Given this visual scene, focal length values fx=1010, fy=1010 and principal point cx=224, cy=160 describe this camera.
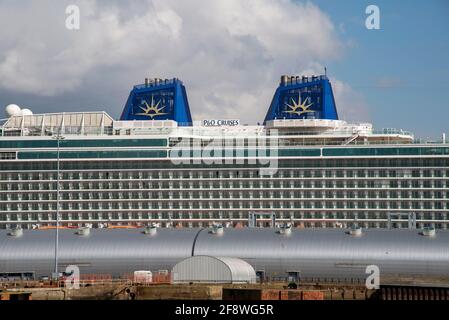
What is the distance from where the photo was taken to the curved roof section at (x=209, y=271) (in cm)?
5969

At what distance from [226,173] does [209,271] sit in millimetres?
29034

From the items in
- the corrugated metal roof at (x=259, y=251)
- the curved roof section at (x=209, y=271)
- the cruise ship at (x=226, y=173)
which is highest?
the cruise ship at (x=226, y=173)

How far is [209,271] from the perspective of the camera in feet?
197

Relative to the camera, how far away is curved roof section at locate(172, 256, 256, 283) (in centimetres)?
5969

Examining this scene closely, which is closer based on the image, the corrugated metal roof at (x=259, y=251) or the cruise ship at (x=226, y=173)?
the corrugated metal roof at (x=259, y=251)

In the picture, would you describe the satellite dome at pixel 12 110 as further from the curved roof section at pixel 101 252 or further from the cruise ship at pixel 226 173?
the curved roof section at pixel 101 252

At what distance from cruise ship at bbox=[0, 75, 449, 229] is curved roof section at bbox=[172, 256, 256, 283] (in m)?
23.8

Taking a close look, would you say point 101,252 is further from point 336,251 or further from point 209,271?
point 336,251

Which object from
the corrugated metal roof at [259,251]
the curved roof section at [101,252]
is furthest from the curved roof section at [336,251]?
the curved roof section at [101,252]

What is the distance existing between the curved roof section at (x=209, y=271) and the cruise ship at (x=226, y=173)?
23.8 m

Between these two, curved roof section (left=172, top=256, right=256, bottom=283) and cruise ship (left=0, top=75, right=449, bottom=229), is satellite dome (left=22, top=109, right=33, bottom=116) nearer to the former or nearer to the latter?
cruise ship (left=0, top=75, right=449, bottom=229)

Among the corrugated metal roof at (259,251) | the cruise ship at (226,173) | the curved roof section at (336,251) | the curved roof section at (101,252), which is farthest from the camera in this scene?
the cruise ship at (226,173)

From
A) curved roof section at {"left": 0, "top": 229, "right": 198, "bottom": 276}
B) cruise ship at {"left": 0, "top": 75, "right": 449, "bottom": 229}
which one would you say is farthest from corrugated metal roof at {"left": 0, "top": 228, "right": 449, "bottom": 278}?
cruise ship at {"left": 0, "top": 75, "right": 449, "bottom": 229}
